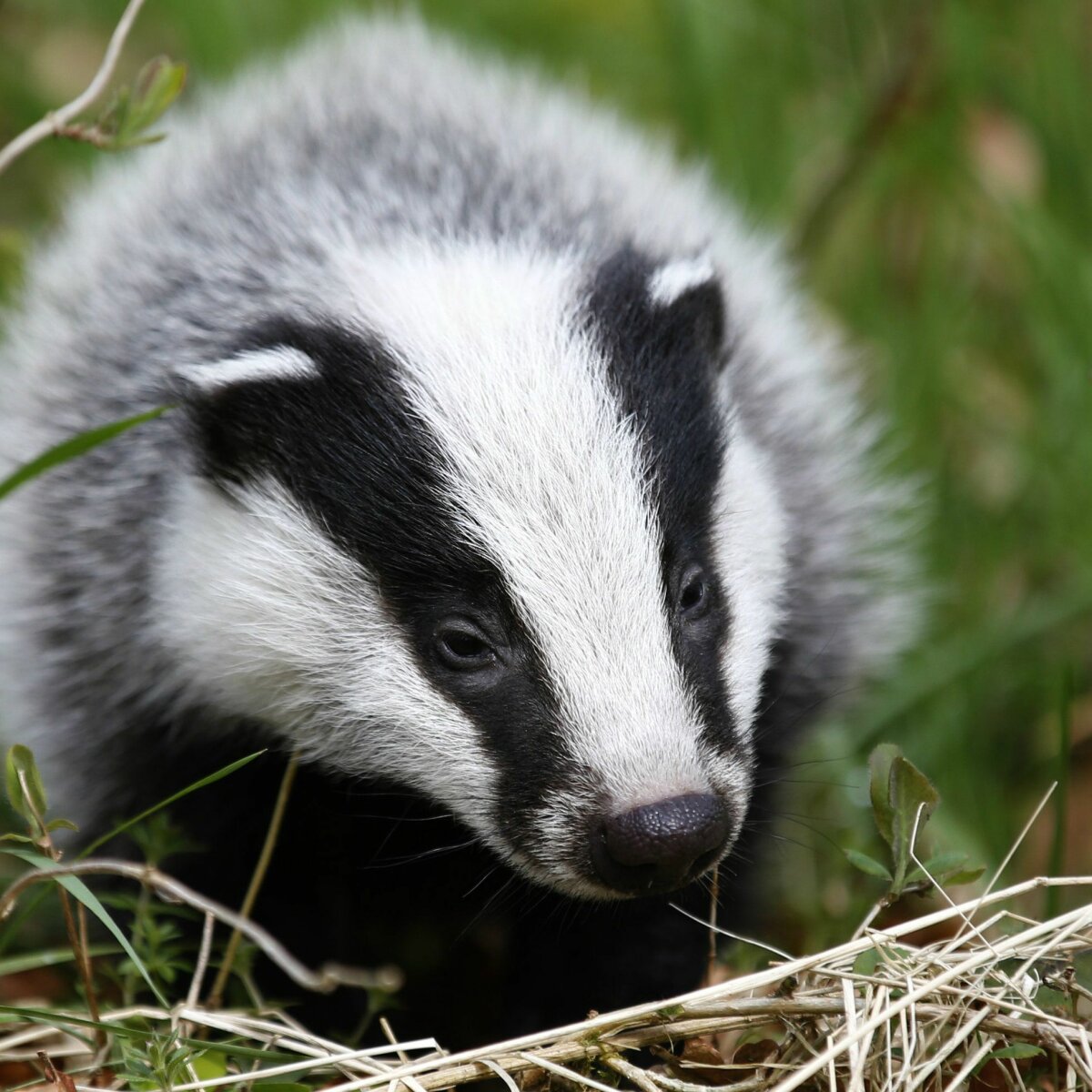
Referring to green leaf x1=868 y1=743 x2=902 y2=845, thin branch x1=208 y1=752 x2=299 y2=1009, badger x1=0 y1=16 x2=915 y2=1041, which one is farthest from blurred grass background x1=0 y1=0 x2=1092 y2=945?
thin branch x1=208 y1=752 x2=299 y2=1009

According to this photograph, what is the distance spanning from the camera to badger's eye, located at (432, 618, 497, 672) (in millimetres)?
2402

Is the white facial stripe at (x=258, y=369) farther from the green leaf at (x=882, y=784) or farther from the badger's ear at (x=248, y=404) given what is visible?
the green leaf at (x=882, y=784)

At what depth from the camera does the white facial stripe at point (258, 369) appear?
8.38ft

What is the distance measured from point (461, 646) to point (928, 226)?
10.3ft

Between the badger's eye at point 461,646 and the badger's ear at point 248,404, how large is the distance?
43 centimetres

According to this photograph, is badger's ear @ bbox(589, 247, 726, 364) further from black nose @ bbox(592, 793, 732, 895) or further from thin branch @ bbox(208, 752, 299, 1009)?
thin branch @ bbox(208, 752, 299, 1009)

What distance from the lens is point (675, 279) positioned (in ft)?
9.00

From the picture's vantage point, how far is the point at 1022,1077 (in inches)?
92.4

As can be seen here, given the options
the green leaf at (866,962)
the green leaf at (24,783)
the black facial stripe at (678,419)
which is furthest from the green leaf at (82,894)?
the green leaf at (866,962)

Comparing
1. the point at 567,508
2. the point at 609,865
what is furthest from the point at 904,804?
the point at 567,508

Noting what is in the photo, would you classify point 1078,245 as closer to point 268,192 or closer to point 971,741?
point 971,741

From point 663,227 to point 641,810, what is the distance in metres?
1.67

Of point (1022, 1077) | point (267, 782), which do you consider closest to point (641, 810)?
point (1022, 1077)

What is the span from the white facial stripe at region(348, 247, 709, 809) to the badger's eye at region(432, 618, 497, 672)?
0.11 meters
